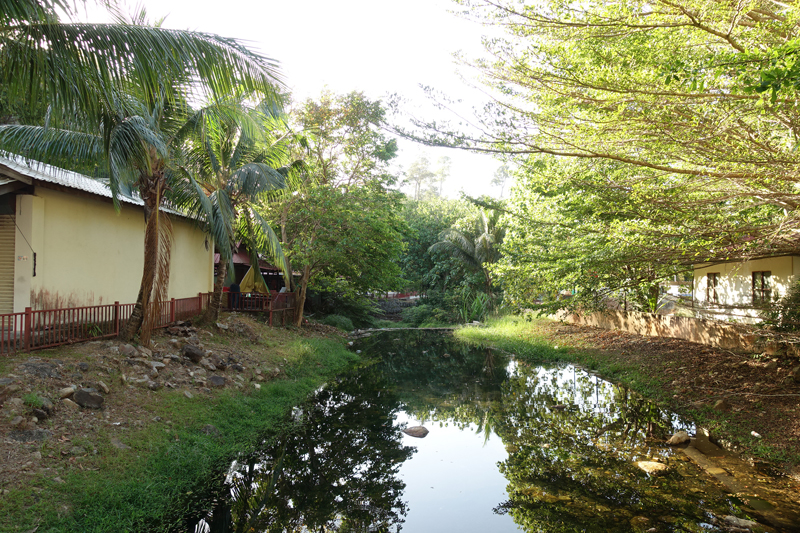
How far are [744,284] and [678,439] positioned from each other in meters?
8.40

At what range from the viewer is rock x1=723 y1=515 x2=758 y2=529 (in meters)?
5.40

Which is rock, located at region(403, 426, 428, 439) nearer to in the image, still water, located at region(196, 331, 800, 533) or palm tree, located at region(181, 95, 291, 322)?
still water, located at region(196, 331, 800, 533)

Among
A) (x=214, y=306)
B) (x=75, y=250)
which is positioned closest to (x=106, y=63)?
(x=75, y=250)

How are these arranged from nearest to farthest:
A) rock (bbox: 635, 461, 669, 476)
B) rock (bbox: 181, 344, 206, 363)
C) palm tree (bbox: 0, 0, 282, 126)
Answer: palm tree (bbox: 0, 0, 282, 126) → rock (bbox: 635, 461, 669, 476) → rock (bbox: 181, 344, 206, 363)

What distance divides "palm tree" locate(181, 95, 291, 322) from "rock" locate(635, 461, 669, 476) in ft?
31.6

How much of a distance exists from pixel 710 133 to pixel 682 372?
7404mm

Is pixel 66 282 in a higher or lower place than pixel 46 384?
higher

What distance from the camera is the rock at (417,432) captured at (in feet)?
30.3

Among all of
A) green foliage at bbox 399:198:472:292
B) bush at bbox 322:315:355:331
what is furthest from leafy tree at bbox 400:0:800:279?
green foliage at bbox 399:198:472:292

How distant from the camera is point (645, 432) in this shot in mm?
8898

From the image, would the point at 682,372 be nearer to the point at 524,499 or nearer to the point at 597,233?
the point at 597,233

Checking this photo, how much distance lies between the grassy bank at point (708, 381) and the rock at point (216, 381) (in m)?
9.20

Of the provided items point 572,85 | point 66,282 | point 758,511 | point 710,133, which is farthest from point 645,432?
point 66,282

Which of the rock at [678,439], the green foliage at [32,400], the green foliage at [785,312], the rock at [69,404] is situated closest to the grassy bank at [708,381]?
the rock at [678,439]
